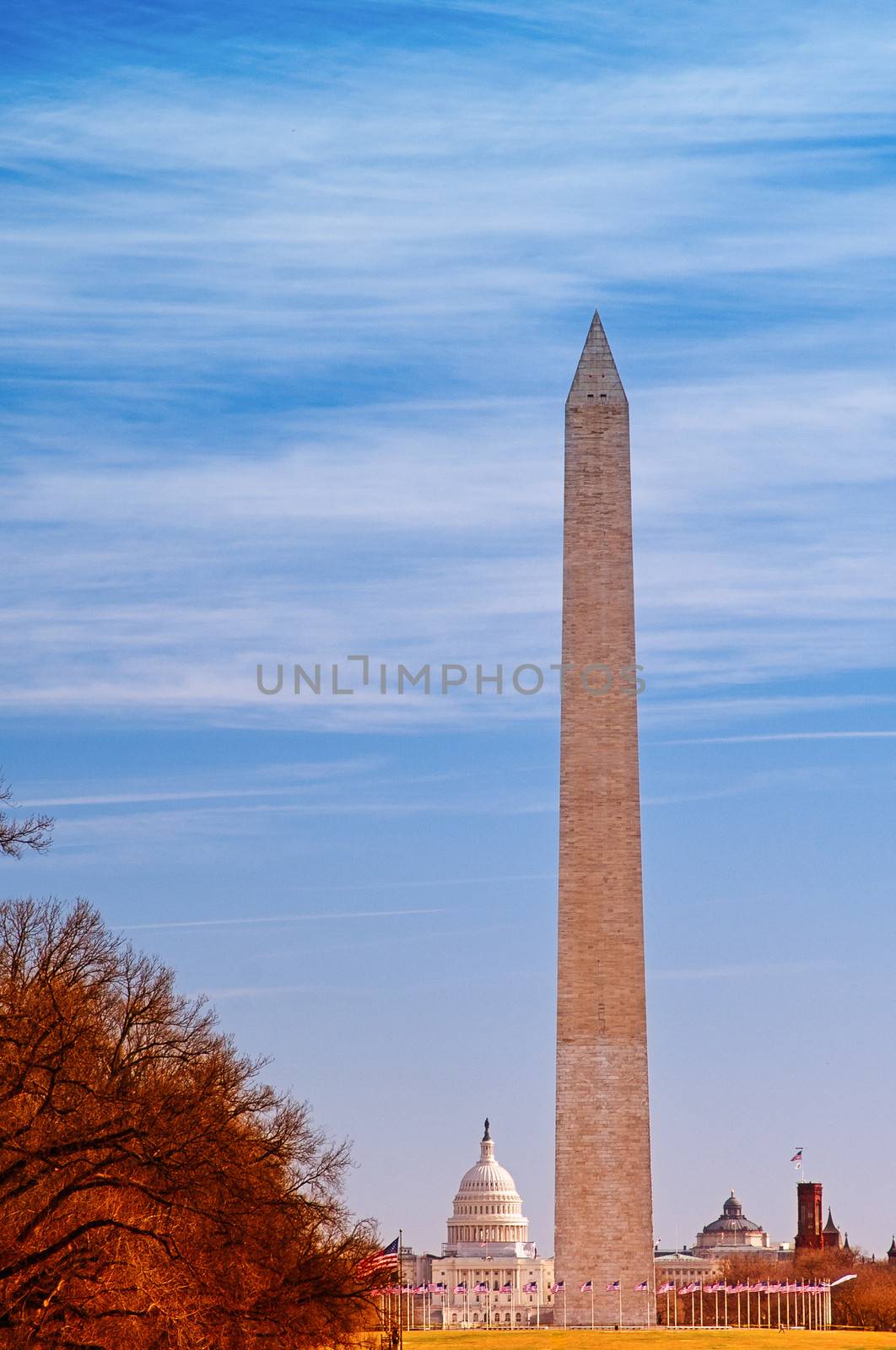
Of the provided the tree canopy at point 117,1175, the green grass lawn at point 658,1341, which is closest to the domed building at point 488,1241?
the green grass lawn at point 658,1341

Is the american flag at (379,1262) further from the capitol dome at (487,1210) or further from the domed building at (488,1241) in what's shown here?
the capitol dome at (487,1210)

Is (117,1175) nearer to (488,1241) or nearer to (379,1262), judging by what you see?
(379,1262)

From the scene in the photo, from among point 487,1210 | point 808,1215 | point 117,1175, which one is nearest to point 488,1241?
point 487,1210

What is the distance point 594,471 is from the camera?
A: 66.4 meters

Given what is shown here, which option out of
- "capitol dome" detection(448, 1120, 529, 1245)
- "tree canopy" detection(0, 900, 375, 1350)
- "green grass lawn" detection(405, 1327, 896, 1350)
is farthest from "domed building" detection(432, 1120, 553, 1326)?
"tree canopy" detection(0, 900, 375, 1350)

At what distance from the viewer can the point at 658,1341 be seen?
59500 mm

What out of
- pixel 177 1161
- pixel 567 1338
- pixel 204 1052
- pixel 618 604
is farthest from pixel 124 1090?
pixel 618 604

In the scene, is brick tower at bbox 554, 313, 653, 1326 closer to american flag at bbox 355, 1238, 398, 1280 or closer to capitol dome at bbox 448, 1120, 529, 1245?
american flag at bbox 355, 1238, 398, 1280

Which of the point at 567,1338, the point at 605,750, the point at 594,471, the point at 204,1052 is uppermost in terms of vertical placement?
the point at 594,471

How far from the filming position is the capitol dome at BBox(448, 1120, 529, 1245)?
17400 cm

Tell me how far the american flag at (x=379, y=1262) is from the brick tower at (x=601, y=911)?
439cm

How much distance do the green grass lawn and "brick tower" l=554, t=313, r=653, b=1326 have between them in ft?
6.17

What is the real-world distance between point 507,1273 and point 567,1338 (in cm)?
10261

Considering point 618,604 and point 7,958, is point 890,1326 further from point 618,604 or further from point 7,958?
point 7,958
